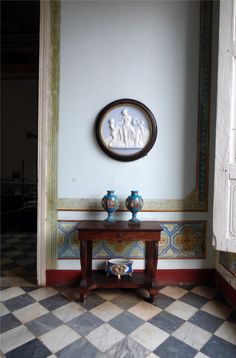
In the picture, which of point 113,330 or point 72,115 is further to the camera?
point 72,115

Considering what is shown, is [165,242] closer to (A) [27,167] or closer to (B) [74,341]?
(B) [74,341]

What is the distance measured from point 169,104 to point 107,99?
68 centimetres

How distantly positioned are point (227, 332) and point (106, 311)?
998 mm

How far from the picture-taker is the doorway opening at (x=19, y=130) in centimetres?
401

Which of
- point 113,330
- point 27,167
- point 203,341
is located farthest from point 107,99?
point 27,167

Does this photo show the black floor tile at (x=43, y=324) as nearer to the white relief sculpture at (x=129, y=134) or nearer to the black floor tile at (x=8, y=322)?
the black floor tile at (x=8, y=322)

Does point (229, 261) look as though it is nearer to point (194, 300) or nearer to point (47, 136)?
point (194, 300)

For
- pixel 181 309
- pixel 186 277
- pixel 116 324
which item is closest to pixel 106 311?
pixel 116 324

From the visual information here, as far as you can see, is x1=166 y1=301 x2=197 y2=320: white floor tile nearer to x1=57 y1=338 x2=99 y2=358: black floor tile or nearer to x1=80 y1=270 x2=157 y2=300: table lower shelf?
x1=80 y1=270 x2=157 y2=300: table lower shelf

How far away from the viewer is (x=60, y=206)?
2652mm

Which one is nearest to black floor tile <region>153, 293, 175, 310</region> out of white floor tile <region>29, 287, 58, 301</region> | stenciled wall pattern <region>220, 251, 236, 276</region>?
stenciled wall pattern <region>220, 251, 236, 276</region>

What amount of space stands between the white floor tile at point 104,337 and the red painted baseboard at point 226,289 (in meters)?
1.14

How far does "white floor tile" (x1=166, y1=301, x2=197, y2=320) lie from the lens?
6.95ft

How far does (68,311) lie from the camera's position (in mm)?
2158
